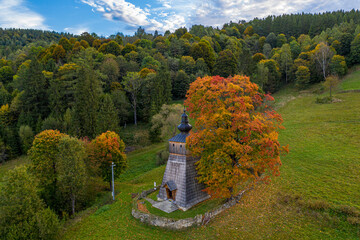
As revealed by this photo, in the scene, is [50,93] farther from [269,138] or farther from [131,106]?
[269,138]

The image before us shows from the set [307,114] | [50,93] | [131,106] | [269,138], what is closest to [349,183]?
[269,138]

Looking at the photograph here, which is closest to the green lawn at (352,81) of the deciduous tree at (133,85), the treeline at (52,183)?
→ the deciduous tree at (133,85)

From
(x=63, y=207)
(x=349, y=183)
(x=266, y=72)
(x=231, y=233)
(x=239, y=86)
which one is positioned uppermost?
(x=266, y=72)

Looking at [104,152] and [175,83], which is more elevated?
[175,83]

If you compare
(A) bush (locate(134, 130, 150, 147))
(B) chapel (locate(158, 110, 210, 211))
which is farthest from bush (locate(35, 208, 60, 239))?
(A) bush (locate(134, 130, 150, 147))

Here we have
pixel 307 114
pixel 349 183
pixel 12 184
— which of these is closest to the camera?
pixel 12 184

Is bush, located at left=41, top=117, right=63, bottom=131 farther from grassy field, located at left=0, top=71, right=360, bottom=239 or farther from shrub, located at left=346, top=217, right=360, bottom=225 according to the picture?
shrub, located at left=346, top=217, right=360, bottom=225
